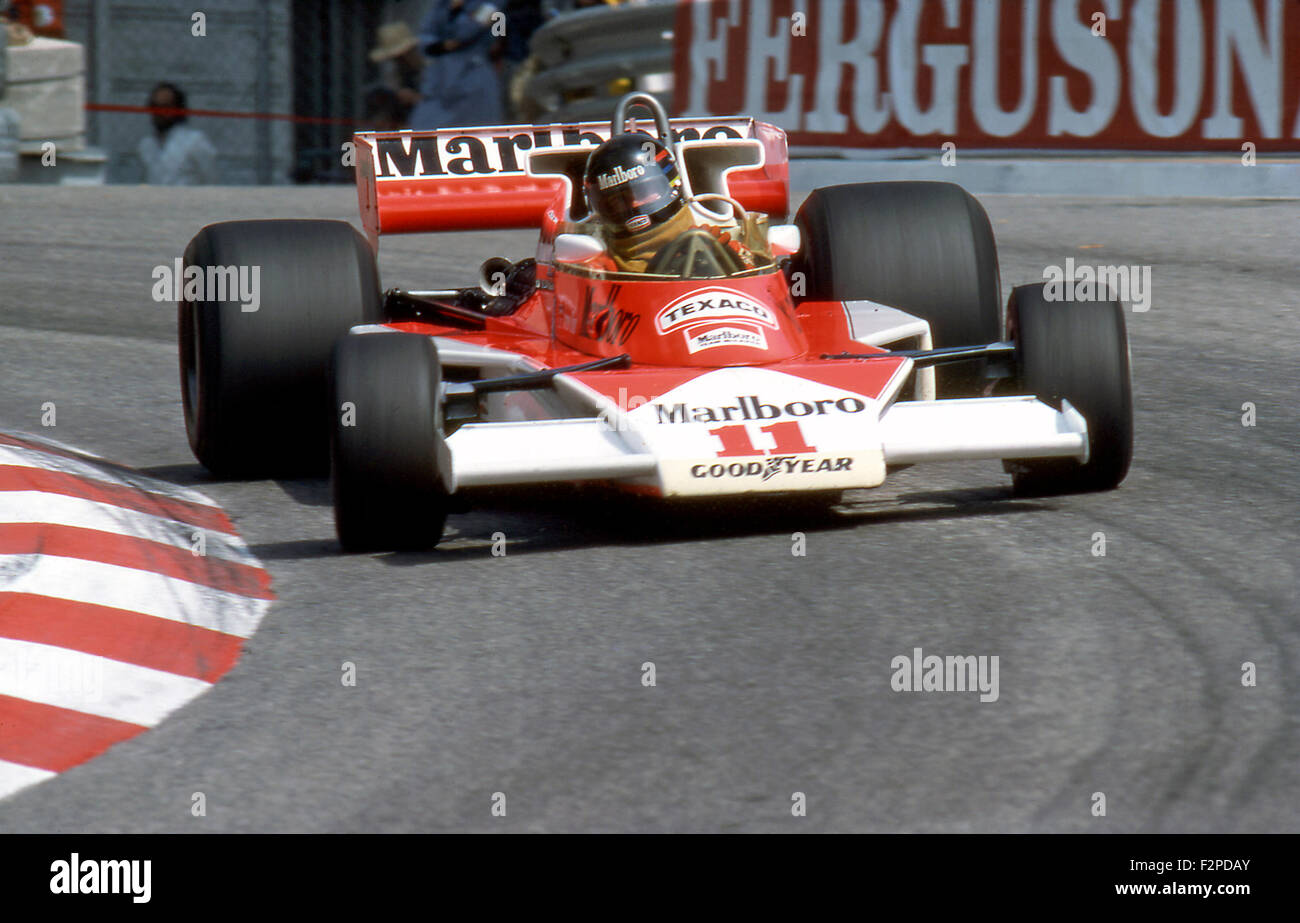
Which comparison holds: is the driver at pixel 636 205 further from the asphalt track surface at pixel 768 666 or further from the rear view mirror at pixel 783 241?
the asphalt track surface at pixel 768 666

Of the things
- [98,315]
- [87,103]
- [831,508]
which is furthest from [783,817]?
[87,103]

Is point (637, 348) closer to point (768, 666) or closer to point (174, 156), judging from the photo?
point (768, 666)

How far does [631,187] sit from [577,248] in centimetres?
24

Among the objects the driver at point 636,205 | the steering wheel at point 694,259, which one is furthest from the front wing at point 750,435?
the driver at point 636,205

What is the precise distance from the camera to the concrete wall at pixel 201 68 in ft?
69.2

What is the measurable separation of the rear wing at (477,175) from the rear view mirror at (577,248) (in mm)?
1056

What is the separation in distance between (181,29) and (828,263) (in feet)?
52.7

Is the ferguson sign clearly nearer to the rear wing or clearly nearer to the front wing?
the rear wing

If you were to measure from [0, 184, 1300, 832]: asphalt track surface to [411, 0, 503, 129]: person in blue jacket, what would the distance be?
7.91 m

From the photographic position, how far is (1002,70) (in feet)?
42.2

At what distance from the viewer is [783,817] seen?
10.8 feet

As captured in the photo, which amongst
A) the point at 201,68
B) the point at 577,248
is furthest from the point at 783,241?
the point at 201,68

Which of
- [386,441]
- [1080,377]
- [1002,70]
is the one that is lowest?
[386,441]
